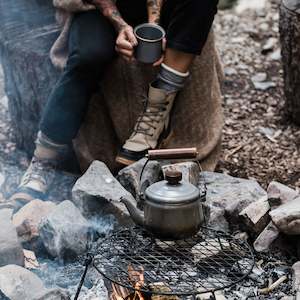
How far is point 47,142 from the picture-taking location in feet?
12.6

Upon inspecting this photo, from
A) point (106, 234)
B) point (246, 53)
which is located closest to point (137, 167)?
point (106, 234)

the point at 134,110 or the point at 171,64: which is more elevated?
the point at 171,64

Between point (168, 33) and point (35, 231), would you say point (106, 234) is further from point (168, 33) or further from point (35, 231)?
point (168, 33)

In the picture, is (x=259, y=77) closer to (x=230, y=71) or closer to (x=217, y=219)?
(x=230, y=71)

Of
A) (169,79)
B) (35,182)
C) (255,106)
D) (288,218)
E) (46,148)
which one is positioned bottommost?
(255,106)

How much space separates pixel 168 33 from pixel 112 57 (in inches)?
13.2

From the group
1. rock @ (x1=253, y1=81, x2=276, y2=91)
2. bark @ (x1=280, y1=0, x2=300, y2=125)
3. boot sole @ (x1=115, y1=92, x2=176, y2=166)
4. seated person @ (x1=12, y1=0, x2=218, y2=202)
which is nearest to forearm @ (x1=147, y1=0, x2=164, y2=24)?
seated person @ (x1=12, y1=0, x2=218, y2=202)

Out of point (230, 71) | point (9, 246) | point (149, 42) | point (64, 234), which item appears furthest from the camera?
point (230, 71)

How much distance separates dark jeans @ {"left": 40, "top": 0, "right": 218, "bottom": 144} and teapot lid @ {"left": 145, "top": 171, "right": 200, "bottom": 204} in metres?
1.16

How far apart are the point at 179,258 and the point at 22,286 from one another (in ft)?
2.14

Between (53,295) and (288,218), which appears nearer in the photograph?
(53,295)

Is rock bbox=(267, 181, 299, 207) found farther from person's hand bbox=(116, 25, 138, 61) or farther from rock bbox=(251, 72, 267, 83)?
rock bbox=(251, 72, 267, 83)

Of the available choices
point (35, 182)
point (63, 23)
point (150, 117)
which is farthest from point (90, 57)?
point (35, 182)

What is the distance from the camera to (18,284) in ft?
8.82
